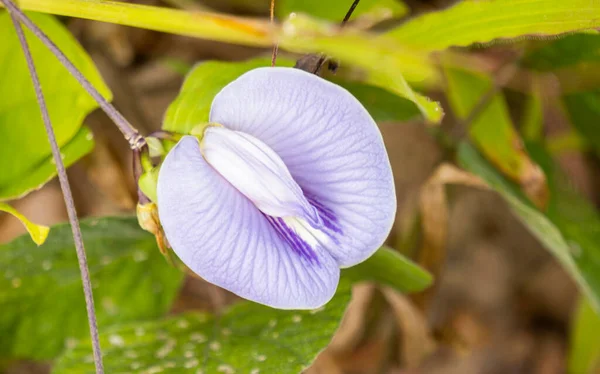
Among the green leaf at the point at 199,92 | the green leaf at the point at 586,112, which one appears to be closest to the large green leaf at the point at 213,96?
the green leaf at the point at 199,92

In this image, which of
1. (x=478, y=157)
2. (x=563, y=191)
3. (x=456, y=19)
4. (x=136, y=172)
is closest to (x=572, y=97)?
(x=563, y=191)

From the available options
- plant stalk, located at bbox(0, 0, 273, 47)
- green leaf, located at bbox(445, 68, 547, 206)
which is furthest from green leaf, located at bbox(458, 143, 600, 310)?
plant stalk, located at bbox(0, 0, 273, 47)

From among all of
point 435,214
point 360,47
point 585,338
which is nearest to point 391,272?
point 435,214

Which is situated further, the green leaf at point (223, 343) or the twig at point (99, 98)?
the green leaf at point (223, 343)

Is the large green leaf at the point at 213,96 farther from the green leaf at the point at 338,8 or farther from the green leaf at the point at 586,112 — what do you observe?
the green leaf at the point at 586,112

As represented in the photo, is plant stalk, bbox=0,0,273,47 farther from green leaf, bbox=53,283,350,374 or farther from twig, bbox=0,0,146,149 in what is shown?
green leaf, bbox=53,283,350,374

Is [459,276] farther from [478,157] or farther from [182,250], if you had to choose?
[182,250]

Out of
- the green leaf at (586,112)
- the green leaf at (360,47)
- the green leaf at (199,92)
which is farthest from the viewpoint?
the green leaf at (586,112)
